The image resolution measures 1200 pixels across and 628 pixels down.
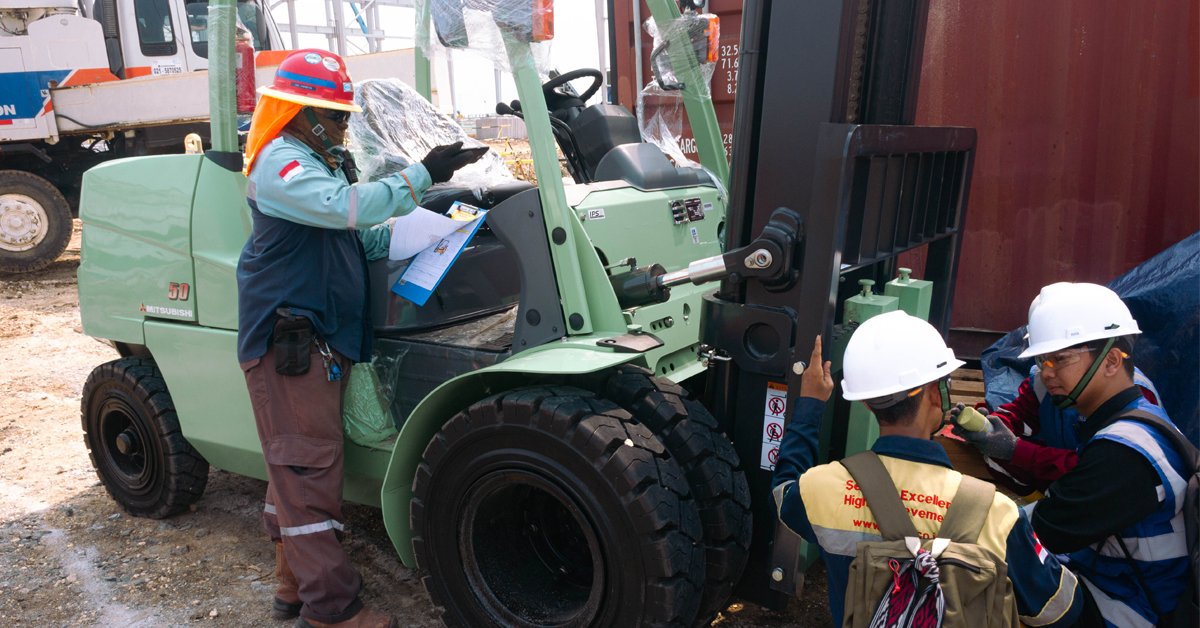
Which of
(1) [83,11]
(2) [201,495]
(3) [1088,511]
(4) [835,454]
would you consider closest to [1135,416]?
(3) [1088,511]

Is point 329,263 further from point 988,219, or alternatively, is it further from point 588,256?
point 988,219

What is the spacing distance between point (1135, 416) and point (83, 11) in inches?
562

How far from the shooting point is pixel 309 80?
288 centimetres

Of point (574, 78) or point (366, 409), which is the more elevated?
point (574, 78)

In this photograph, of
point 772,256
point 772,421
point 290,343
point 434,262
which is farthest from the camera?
point 434,262

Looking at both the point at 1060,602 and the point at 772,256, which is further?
the point at 772,256

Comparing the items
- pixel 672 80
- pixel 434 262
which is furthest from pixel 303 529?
pixel 672 80

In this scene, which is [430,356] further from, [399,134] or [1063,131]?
[1063,131]

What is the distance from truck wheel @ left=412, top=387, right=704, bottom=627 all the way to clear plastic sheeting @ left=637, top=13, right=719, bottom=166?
2.02 m

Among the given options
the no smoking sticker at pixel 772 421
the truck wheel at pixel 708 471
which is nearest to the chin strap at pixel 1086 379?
the no smoking sticker at pixel 772 421

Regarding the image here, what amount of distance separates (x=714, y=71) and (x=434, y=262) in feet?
12.4

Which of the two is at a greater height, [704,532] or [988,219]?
[988,219]

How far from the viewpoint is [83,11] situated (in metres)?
12.8

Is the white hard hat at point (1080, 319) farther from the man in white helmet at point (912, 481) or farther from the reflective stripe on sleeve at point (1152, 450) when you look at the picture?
the man in white helmet at point (912, 481)
